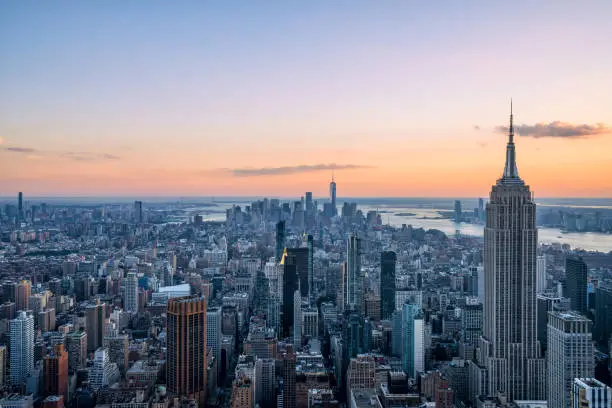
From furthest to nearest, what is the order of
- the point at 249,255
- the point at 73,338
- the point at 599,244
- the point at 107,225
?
the point at 249,255 → the point at 107,225 → the point at 73,338 → the point at 599,244

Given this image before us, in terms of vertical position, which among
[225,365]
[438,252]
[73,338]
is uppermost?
[438,252]

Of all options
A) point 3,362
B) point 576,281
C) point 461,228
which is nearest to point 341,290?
point 461,228

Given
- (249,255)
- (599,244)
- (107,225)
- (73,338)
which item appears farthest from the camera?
(249,255)

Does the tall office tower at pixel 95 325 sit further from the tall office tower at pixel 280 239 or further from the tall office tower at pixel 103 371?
the tall office tower at pixel 280 239

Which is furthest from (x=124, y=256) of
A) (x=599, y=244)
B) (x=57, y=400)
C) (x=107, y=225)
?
(x=599, y=244)

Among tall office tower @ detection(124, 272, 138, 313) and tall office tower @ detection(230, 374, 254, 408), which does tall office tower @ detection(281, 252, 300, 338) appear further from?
tall office tower @ detection(230, 374, 254, 408)

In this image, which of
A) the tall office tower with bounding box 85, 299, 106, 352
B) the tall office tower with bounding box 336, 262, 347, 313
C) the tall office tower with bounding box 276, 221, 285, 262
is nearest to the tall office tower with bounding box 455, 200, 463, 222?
the tall office tower with bounding box 336, 262, 347, 313

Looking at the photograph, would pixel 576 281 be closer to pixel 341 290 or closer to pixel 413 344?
pixel 413 344

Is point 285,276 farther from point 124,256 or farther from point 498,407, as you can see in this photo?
point 498,407
